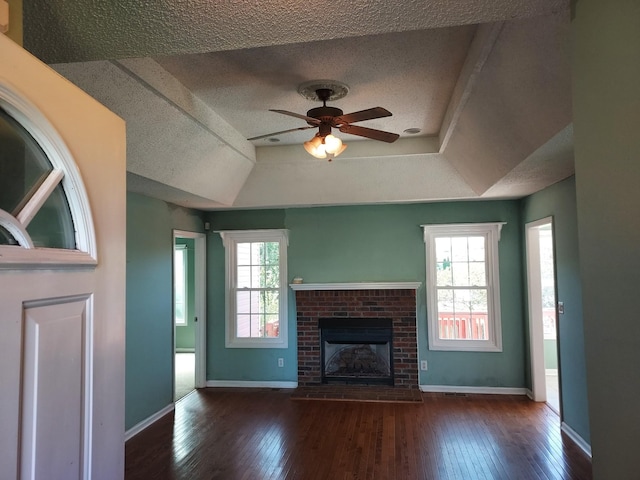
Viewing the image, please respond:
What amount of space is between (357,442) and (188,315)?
520cm

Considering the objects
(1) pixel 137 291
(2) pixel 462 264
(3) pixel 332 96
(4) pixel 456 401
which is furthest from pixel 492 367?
(1) pixel 137 291

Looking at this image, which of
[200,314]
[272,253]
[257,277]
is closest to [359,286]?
[272,253]

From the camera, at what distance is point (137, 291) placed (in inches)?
163

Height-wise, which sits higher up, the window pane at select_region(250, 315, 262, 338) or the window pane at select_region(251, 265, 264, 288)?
the window pane at select_region(251, 265, 264, 288)

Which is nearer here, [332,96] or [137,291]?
[332,96]

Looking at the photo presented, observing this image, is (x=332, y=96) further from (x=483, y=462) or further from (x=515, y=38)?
(x=483, y=462)

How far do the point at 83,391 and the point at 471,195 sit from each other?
4591 millimetres

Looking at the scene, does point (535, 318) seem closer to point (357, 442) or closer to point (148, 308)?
point (357, 442)

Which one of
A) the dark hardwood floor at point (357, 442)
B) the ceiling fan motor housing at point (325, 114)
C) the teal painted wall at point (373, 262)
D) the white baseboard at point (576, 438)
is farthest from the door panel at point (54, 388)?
the teal painted wall at point (373, 262)

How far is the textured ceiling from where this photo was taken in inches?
50.6

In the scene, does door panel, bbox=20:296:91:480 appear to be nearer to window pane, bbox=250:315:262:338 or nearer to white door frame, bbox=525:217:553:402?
Result: window pane, bbox=250:315:262:338

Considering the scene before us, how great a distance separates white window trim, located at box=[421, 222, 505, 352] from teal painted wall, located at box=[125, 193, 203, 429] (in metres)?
3.24

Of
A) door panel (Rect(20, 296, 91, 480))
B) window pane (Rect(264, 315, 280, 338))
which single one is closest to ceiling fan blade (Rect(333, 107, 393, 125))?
door panel (Rect(20, 296, 91, 480))

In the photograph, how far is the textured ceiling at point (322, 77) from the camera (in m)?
1.29
